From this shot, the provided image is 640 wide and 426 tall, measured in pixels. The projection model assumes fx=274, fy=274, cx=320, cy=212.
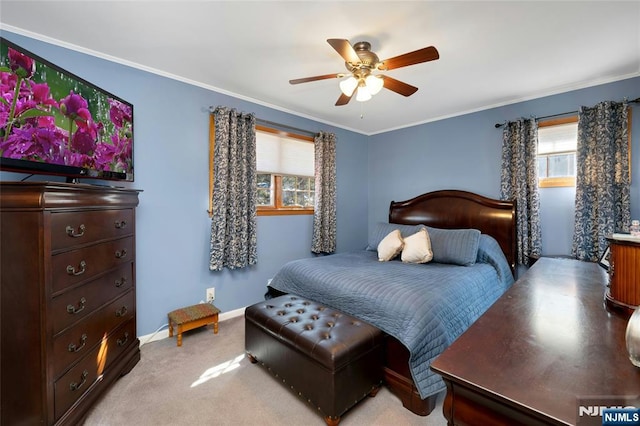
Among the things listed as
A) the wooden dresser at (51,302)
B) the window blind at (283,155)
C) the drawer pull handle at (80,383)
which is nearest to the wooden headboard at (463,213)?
the window blind at (283,155)

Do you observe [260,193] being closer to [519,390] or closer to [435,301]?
[435,301]

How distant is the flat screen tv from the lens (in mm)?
1421

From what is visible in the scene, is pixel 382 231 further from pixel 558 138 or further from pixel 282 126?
pixel 558 138

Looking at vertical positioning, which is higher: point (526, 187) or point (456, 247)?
point (526, 187)

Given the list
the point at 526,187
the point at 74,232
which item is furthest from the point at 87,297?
the point at 526,187

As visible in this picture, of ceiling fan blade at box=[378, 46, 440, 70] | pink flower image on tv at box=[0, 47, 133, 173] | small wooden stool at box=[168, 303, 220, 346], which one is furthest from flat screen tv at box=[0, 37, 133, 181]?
ceiling fan blade at box=[378, 46, 440, 70]

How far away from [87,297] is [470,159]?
408 centimetres

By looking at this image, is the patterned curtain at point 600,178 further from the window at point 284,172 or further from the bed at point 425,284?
the window at point 284,172

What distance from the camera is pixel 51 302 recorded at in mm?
1380

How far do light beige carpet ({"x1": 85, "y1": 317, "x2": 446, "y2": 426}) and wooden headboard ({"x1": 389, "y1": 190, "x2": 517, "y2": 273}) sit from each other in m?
2.14

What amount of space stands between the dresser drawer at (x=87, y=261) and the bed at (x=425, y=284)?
131cm

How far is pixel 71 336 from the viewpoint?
151 centimetres

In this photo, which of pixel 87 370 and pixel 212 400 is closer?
pixel 87 370

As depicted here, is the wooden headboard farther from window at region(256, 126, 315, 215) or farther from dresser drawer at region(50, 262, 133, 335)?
dresser drawer at region(50, 262, 133, 335)
